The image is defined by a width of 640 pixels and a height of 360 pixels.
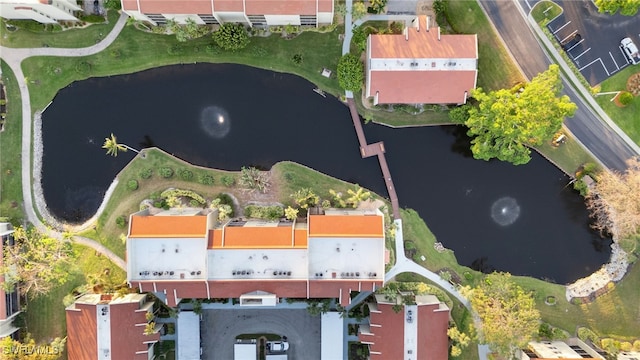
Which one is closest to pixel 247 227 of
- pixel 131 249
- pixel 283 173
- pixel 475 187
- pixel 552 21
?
pixel 283 173

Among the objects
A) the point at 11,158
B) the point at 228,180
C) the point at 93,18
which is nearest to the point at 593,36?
the point at 228,180

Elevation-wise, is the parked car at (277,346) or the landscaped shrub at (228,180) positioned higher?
the landscaped shrub at (228,180)

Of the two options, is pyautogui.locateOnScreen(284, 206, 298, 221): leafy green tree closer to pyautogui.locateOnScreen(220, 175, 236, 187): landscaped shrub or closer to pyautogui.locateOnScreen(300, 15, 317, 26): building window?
pyautogui.locateOnScreen(220, 175, 236, 187): landscaped shrub

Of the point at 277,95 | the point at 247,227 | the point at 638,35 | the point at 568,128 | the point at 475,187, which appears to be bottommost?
the point at 247,227

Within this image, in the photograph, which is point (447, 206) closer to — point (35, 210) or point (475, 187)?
point (475, 187)

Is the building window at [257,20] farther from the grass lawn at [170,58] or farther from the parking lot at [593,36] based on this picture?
the parking lot at [593,36]

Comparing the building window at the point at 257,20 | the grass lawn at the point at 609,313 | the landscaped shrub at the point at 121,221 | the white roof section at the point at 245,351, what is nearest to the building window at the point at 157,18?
the building window at the point at 257,20
